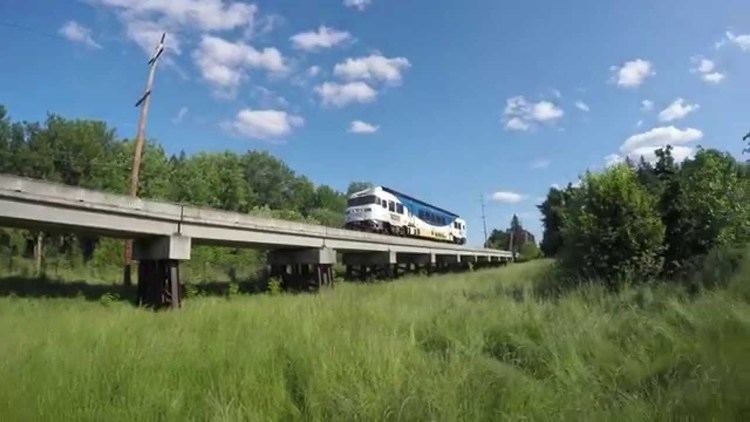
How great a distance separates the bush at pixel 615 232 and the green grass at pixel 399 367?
5478 millimetres

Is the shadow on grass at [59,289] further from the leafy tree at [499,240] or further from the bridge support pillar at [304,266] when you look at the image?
the leafy tree at [499,240]

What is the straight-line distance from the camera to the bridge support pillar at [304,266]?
26522 millimetres

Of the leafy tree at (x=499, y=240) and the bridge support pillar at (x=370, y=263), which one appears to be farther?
the leafy tree at (x=499, y=240)

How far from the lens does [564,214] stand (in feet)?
58.3

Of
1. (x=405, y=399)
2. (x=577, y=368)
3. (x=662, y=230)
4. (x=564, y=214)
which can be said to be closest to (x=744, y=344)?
(x=577, y=368)

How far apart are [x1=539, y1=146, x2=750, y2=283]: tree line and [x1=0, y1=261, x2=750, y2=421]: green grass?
5563 millimetres

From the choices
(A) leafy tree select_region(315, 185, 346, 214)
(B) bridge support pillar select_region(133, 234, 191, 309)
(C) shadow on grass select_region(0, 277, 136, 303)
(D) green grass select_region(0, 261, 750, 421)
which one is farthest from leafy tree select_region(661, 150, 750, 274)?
(A) leafy tree select_region(315, 185, 346, 214)

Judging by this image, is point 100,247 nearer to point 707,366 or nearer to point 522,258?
point 707,366

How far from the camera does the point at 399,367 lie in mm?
5477

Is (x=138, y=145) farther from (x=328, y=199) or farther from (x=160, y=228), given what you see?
(x=328, y=199)

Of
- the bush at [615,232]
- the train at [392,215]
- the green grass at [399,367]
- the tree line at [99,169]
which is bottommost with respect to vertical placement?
the green grass at [399,367]

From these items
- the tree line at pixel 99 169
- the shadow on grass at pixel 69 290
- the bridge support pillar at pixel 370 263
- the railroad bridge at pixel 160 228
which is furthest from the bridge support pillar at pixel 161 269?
the tree line at pixel 99 169

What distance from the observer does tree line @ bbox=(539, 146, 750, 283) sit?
566 inches

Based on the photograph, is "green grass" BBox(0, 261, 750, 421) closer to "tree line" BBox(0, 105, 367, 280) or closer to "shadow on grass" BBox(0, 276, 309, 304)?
"shadow on grass" BBox(0, 276, 309, 304)
